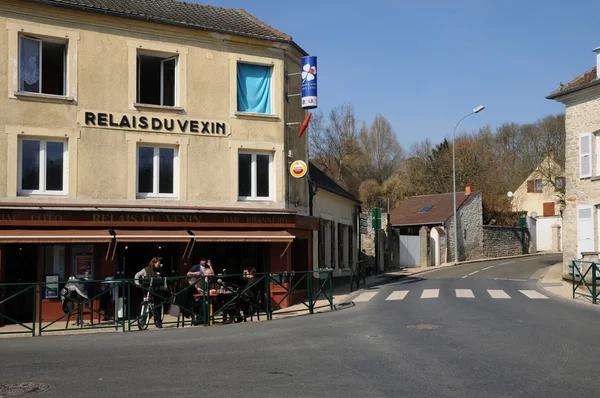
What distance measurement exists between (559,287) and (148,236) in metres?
13.4

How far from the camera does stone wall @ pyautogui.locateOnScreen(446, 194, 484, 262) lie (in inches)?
1586

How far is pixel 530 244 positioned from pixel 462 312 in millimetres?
34557

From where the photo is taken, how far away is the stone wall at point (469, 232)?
40281 millimetres

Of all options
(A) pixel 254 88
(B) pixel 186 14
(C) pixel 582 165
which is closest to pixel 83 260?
(A) pixel 254 88

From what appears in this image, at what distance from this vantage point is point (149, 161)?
18.7 meters

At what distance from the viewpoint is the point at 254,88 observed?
2003cm

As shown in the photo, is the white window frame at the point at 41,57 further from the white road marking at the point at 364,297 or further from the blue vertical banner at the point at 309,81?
the white road marking at the point at 364,297

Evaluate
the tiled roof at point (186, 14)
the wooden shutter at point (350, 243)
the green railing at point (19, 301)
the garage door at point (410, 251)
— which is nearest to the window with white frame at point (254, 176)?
the tiled roof at point (186, 14)

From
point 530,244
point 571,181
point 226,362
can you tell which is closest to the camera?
point 226,362

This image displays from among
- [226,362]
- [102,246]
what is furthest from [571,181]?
[226,362]

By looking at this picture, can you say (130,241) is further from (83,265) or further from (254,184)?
(254,184)

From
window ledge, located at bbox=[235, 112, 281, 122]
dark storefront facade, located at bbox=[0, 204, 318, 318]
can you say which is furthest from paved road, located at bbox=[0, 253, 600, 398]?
window ledge, located at bbox=[235, 112, 281, 122]

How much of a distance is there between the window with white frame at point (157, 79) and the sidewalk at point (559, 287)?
12420 millimetres

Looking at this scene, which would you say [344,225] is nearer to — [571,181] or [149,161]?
[571,181]
